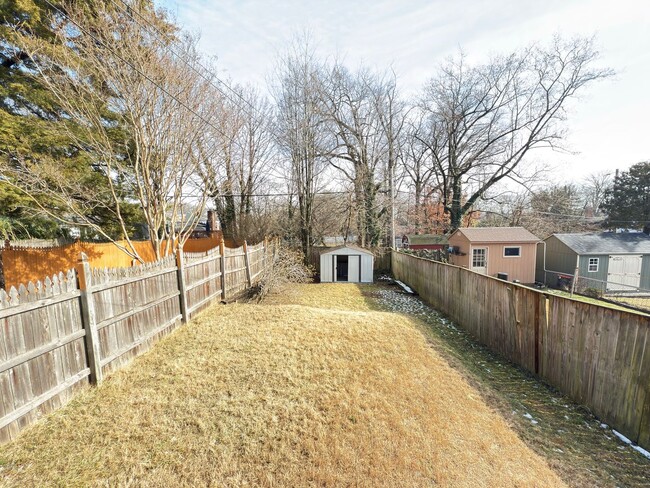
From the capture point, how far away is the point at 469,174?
75.7 ft

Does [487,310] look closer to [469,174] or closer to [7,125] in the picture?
[7,125]

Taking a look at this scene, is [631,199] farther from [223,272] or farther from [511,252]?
[223,272]

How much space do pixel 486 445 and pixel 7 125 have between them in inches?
484

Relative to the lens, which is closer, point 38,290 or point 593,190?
point 38,290

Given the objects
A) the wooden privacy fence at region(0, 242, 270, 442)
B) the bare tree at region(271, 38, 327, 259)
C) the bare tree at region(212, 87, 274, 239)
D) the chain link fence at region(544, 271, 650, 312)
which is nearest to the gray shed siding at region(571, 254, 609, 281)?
the chain link fence at region(544, 271, 650, 312)

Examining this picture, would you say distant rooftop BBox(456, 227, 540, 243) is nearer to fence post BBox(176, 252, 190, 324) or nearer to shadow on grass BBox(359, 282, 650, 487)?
shadow on grass BBox(359, 282, 650, 487)

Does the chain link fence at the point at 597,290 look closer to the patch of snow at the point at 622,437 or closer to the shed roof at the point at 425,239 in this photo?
the shed roof at the point at 425,239

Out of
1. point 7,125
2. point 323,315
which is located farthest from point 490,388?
point 7,125

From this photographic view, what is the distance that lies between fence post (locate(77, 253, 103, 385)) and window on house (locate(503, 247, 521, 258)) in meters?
19.9

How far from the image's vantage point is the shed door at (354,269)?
14.3 m

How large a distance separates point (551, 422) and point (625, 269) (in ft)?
66.3

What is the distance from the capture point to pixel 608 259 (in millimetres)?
16672

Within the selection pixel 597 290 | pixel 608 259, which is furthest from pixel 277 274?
pixel 608 259

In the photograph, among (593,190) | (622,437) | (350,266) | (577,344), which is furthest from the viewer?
(593,190)
